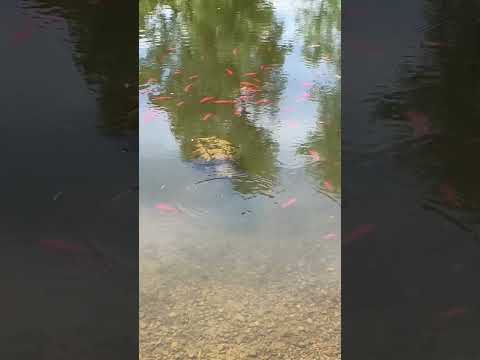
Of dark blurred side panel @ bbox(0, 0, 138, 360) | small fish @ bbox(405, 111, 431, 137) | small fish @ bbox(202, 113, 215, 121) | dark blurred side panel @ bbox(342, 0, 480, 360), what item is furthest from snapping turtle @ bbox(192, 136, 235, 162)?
small fish @ bbox(405, 111, 431, 137)

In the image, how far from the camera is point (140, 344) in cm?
227

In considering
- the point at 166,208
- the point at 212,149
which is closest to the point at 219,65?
the point at 212,149

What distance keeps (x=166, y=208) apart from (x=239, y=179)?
18.4 inches

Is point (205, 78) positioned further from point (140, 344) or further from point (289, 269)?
point (140, 344)

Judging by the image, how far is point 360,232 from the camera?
215 cm

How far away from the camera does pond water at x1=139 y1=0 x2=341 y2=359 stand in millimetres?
2365

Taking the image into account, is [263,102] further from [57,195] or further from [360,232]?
[57,195]

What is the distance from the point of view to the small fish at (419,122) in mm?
2150

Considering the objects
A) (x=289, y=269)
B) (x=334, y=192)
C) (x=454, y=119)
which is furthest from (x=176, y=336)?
(x=454, y=119)

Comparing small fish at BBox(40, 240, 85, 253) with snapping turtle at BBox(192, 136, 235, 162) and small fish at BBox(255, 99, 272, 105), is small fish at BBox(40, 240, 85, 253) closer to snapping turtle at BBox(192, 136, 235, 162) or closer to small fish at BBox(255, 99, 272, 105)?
snapping turtle at BBox(192, 136, 235, 162)

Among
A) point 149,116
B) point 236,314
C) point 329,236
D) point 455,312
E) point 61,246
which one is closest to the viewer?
point 61,246

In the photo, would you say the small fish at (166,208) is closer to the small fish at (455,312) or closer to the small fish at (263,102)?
the small fish at (263,102)

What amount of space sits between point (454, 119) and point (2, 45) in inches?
79.1

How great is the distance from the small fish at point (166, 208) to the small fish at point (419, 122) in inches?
50.3
